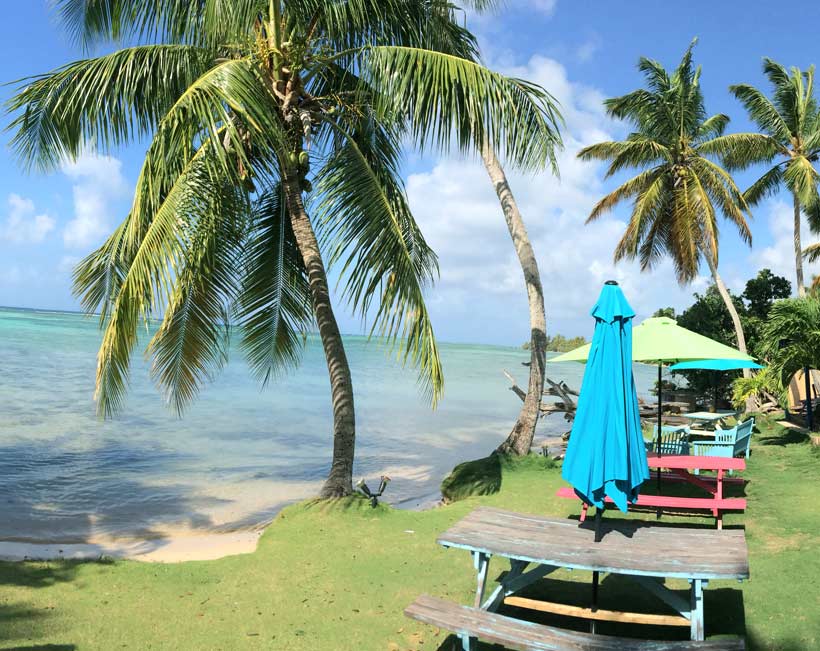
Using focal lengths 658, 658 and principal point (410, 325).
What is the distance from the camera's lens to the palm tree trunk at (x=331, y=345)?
887 centimetres

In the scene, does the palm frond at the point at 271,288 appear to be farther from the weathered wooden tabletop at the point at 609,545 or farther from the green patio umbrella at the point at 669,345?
the weathered wooden tabletop at the point at 609,545

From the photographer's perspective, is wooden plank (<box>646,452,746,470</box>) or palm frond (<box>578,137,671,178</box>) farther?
palm frond (<box>578,137,671,178</box>)

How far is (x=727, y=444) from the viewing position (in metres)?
9.48

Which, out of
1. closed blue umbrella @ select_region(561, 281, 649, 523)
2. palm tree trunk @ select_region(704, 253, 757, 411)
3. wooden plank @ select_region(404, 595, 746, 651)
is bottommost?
wooden plank @ select_region(404, 595, 746, 651)

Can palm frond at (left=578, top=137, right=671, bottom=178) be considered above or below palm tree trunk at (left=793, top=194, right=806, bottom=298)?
above

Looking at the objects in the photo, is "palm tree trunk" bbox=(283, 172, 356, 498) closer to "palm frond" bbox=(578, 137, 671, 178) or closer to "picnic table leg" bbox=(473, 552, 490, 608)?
"picnic table leg" bbox=(473, 552, 490, 608)

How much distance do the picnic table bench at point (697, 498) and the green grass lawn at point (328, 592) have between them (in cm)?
36

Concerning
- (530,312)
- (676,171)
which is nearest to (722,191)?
(676,171)

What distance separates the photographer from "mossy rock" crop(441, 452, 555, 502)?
10.3 m

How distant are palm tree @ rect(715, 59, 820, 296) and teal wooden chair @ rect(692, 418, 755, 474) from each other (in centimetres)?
1312

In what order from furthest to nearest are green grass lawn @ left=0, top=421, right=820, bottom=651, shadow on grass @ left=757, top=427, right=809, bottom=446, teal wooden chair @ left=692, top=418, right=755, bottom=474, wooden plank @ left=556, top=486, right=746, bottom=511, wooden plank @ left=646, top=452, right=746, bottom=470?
shadow on grass @ left=757, top=427, right=809, bottom=446, teal wooden chair @ left=692, top=418, right=755, bottom=474, wooden plank @ left=646, top=452, right=746, bottom=470, wooden plank @ left=556, top=486, right=746, bottom=511, green grass lawn @ left=0, top=421, right=820, bottom=651

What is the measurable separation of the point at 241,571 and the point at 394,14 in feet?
24.5

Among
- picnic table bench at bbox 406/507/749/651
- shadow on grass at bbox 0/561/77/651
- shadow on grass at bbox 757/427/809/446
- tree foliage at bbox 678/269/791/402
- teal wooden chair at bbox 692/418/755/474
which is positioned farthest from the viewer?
tree foliage at bbox 678/269/791/402

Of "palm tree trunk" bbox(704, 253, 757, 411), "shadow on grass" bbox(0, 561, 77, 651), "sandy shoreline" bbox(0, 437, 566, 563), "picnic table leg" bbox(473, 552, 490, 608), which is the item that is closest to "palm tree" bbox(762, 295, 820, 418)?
"palm tree trunk" bbox(704, 253, 757, 411)
